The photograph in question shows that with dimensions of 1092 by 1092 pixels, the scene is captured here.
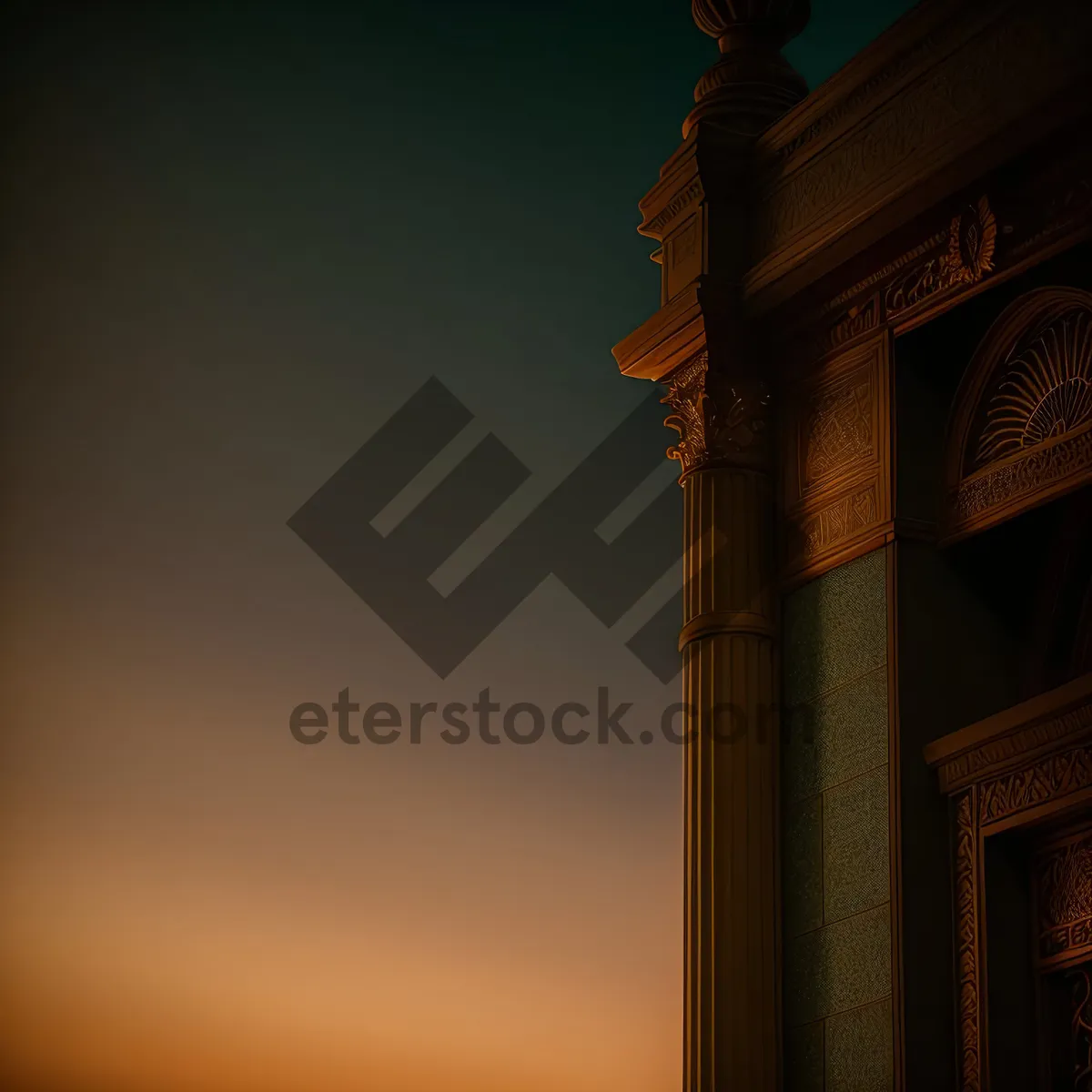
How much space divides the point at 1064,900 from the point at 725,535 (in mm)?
1618

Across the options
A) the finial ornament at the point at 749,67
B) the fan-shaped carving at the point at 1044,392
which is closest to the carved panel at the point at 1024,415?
the fan-shaped carving at the point at 1044,392

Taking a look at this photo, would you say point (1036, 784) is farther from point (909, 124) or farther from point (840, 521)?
point (909, 124)

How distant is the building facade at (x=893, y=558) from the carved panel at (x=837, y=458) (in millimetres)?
12

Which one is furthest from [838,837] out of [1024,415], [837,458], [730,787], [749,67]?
[749,67]

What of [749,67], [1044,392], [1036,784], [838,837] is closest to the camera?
[1036,784]

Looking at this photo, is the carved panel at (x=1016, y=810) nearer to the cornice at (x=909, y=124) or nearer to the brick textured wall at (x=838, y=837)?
the brick textured wall at (x=838, y=837)

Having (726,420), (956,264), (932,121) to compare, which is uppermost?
(932,121)

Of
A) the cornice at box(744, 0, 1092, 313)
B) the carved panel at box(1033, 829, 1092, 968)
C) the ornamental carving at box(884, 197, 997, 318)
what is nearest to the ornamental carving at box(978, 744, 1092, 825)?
the carved panel at box(1033, 829, 1092, 968)

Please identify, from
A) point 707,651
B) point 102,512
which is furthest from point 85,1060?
point 707,651

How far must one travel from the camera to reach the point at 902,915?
5.48m

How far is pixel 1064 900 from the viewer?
5.31 metres

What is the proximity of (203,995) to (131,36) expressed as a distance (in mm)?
4158

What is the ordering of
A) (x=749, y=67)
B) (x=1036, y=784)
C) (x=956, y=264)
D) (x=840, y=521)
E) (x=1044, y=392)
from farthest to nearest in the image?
(x=749, y=67) < (x=840, y=521) < (x=956, y=264) < (x=1044, y=392) < (x=1036, y=784)

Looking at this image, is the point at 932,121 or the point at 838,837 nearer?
the point at 932,121
